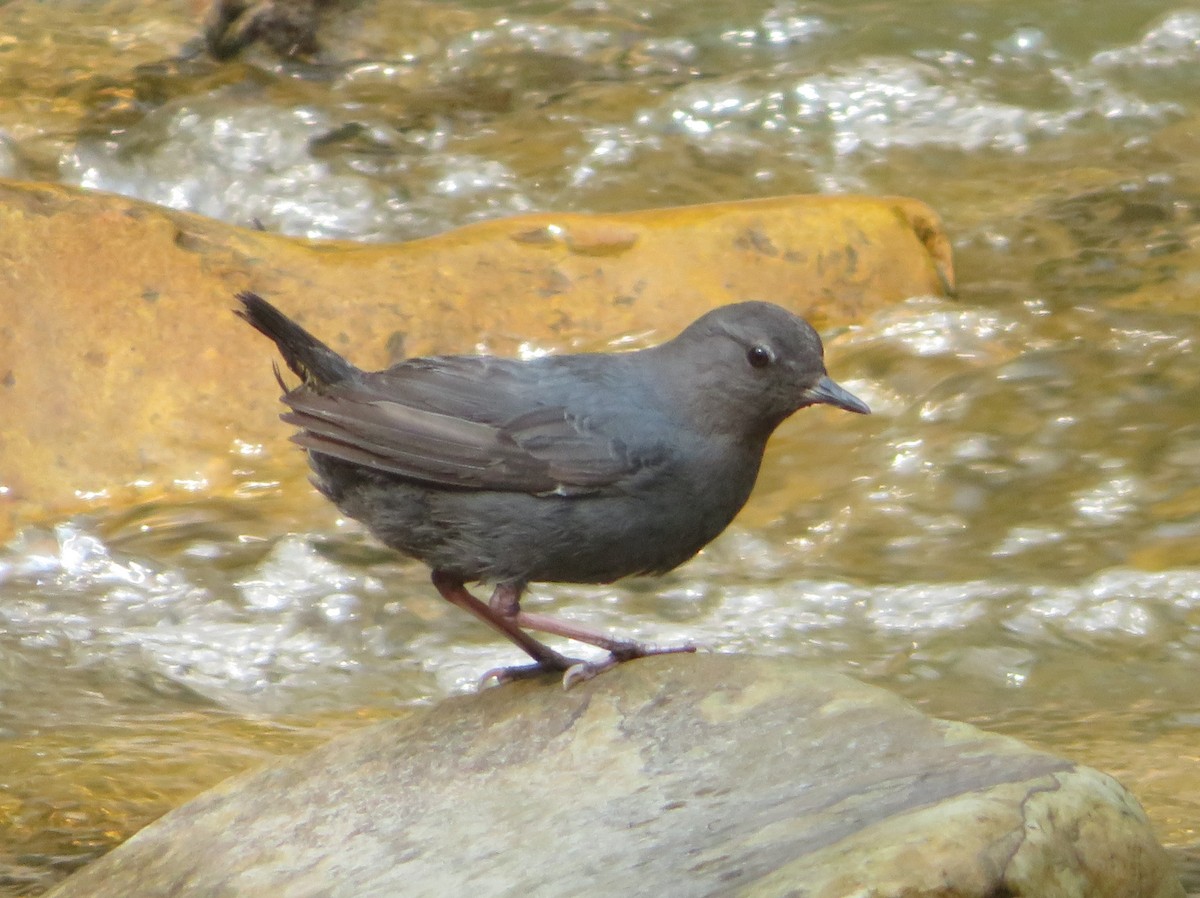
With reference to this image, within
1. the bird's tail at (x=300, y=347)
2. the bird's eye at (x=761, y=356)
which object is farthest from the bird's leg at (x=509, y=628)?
the bird's eye at (x=761, y=356)

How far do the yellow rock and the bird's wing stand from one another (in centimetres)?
205

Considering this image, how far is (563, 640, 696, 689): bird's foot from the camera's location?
384 cm

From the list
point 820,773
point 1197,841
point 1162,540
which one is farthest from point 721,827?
point 1162,540

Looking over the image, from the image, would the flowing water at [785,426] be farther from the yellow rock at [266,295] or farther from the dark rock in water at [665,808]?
the dark rock in water at [665,808]

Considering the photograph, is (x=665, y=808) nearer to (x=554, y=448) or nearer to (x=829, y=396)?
(x=554, y=448)

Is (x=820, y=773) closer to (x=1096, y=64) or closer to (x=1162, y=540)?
(x=1162, y=540)

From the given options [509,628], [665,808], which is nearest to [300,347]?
[509,628]

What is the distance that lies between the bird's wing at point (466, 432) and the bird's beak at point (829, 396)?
0.43 meters

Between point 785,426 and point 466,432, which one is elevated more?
point 466,432

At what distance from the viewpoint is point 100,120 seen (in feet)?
30.2

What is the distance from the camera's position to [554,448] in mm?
4094

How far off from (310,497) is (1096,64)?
5.68 m

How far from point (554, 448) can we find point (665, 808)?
1210 millimetres

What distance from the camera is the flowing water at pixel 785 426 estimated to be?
509cm
